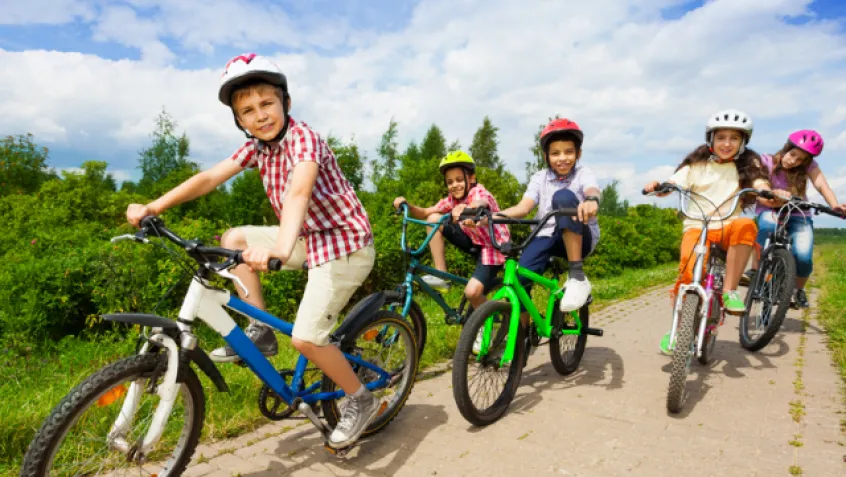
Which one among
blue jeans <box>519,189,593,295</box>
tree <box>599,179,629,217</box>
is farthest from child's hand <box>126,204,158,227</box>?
tree <box>599,179,629,217</box>

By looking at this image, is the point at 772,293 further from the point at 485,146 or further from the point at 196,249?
the point at 485,146

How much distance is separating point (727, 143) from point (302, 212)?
3621mm

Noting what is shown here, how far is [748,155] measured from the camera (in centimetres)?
439

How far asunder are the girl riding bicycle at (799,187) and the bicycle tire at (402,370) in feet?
12.7

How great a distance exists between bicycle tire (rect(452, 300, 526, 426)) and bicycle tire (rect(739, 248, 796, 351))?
243 centimetres

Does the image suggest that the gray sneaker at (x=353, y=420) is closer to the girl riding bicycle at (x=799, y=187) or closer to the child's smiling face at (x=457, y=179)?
the child's smiling face at (x=457, y=179)

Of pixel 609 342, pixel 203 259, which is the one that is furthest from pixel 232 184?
pixel 203 259

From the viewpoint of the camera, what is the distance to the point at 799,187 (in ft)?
18.5

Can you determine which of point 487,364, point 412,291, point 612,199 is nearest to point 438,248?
point 412,291

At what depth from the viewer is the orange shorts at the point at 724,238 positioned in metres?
4.13

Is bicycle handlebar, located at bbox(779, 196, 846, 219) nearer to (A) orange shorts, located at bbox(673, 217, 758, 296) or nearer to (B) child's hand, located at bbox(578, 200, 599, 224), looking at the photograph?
(A) orange shorts, located at bbox(673, 217, 758, 296)

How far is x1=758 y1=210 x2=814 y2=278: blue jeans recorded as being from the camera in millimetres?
5441

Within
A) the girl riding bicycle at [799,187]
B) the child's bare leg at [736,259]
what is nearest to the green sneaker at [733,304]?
the child's bare leg at [736,259]

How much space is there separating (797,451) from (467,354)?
1919 millimetres
